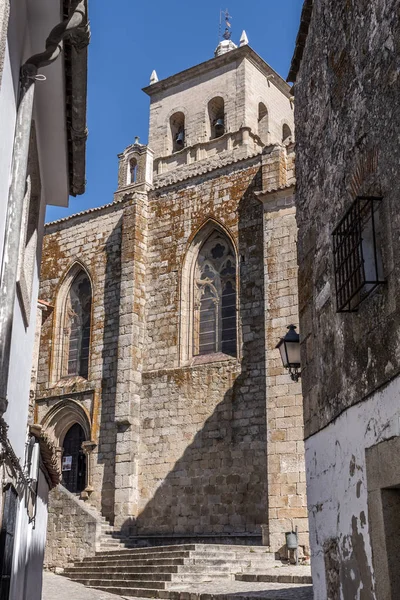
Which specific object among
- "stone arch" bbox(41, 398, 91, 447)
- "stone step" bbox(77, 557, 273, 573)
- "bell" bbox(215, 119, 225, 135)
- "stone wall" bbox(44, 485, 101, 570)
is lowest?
"stone step" bbox(77, 557, 273, 573)

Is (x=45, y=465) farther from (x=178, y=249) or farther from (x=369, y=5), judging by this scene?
(x=178, y=249)

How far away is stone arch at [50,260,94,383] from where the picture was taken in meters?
20.0

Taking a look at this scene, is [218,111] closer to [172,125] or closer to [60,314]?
[172,125]

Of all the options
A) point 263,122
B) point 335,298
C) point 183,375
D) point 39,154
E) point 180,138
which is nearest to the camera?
point 335,298

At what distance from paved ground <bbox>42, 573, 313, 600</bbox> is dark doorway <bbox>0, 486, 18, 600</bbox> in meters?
4.44

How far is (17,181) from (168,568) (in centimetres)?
1057

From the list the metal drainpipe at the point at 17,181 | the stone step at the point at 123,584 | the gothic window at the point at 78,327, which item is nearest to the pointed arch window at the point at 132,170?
the gothic window at the point at 78,327

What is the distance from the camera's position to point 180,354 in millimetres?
17812

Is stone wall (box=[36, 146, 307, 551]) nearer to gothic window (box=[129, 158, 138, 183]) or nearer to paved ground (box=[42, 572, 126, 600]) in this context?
gothic window (box=[129, 158, 138, 183])

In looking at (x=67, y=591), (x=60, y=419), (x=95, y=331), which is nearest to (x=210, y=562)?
(x=67, y=591)

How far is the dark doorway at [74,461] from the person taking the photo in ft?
61.0

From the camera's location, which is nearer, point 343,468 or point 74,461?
point 343,468

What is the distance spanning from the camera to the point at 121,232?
1989 cm

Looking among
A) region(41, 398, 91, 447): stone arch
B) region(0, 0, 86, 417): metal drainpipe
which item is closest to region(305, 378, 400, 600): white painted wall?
region(0, 0, 86, 417): metal drainpipe
